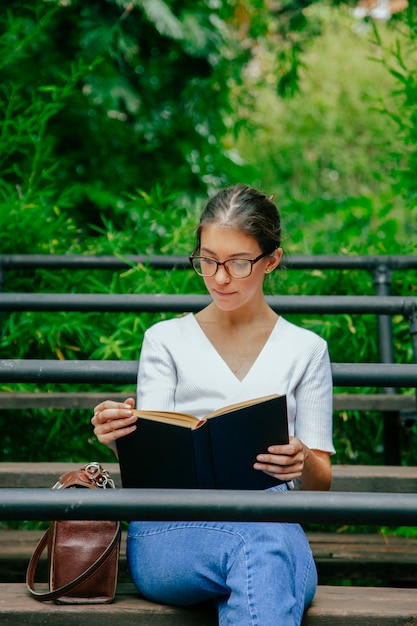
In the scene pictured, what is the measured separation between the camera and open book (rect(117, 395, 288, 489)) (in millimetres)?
1726

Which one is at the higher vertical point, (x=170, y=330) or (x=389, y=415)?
(x=170, y=330)

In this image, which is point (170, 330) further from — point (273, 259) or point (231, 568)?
point (231, 568)

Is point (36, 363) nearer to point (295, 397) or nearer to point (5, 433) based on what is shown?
point (295, 397)

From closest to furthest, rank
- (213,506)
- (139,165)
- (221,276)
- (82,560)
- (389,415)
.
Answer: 1. (213,506)
2. (82,560)
3. (221,276)
4. (389,415)
5. (139,165)

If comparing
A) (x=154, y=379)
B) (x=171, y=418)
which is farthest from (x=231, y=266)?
(x=171, y=418)

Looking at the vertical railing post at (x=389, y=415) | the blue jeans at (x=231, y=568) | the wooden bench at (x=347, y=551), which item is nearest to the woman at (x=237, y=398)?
the blue jeans at (x=231, y=568)

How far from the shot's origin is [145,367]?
216 cm

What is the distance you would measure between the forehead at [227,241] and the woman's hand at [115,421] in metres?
0.54

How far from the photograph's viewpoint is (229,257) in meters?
2.14

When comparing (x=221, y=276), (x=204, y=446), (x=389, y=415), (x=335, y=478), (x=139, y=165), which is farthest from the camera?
(x=139, y=165)

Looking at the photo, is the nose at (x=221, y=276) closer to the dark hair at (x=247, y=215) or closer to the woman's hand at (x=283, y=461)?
the dark hair at (x=247, y=215)

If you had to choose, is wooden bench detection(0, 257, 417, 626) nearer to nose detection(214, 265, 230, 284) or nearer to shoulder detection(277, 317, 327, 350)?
shoulder detection(277, 317, 327, 350)

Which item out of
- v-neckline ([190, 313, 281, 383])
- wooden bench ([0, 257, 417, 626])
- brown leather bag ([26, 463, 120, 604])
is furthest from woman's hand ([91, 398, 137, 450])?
v-neckline ([190, 313, 281, 383])

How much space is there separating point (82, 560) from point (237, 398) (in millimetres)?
565
